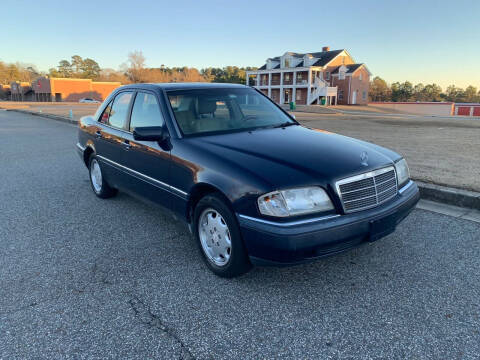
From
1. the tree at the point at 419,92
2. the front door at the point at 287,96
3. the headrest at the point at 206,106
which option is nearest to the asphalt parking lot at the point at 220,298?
the headrest at the point at 206,106

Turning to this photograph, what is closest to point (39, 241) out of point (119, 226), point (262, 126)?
point (119, 226)

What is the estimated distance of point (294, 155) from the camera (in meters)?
3.00

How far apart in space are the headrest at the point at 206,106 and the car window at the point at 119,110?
1.10 meters

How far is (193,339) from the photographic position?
2.32 metres

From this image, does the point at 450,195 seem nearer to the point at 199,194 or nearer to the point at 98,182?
the point at 199,194

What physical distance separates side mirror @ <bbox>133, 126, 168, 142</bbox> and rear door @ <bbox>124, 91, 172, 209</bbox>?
0.26ft

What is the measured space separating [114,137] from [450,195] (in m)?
4.52

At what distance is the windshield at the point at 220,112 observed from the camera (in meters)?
3.68

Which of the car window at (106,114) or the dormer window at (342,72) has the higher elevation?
the dormer window at (342,72)

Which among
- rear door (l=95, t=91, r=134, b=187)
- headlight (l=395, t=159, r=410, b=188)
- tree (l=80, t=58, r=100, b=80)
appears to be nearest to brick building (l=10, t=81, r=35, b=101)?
tree (l=80, t=58, r=100, b=80)

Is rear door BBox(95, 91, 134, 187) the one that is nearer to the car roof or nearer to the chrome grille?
the car roof

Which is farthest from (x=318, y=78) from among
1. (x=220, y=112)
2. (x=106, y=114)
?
(x=220, y=112)

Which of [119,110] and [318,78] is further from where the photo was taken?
[318,78]

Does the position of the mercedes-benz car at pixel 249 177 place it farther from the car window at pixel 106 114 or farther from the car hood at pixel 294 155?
the car window at pixel 106 114
